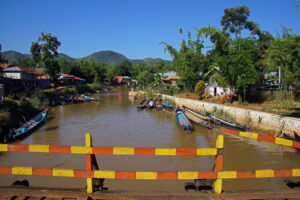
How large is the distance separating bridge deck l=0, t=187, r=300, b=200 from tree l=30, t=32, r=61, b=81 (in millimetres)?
47089

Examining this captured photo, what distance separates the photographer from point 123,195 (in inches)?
136

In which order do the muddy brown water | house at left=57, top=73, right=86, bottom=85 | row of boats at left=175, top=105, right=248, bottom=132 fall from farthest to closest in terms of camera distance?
house at left=57, top=73, right=86, bottom=85 → row of boats at left=175, top=105, right=248, bottom=132 → the muddy brown water

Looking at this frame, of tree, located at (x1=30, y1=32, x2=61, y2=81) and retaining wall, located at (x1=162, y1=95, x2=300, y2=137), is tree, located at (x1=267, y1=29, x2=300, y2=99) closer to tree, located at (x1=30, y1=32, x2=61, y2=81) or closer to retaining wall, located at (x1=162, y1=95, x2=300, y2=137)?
retaining wall, located at (x1=162, y1=95, x2=300, y2=137)

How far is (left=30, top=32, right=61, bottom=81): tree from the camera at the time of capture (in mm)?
45156

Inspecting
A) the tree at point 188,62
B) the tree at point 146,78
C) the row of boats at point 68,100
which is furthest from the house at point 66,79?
the tree at point 188,62

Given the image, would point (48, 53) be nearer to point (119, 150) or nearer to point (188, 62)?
point (188, 62)

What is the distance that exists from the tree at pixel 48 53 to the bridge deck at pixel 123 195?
4709 centimetres

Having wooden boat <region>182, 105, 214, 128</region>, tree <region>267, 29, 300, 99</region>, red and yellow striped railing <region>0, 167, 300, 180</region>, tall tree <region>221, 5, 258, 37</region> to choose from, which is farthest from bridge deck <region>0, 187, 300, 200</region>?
tall tree <region>221, 5, 258, 37</region>

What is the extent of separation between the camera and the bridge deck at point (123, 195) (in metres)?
3.41

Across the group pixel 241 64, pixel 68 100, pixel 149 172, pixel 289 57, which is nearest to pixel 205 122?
pixel 241 64

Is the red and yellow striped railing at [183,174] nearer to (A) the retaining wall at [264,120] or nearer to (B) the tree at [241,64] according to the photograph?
(A) the retaining wall at [264,120]

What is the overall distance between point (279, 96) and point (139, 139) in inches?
598

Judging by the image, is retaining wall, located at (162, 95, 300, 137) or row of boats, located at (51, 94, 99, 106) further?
row of boats, located at (51, 94, 99, 106)

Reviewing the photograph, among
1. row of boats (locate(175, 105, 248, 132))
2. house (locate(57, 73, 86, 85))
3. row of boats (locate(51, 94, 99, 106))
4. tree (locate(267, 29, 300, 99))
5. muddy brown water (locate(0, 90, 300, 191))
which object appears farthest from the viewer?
house (locate(57, 73, 86, 85))
